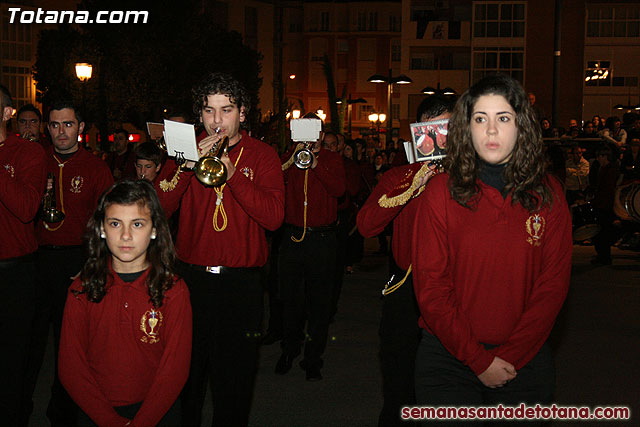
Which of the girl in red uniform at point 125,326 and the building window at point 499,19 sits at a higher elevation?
the building window at point 499,19

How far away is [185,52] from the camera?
39.1 metres

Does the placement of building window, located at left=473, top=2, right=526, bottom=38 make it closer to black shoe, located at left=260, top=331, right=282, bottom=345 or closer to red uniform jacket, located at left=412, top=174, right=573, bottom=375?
black shoe, located at left=260, top=331, right=282, bottom=345

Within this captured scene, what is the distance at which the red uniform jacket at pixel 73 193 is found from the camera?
5.95 metres

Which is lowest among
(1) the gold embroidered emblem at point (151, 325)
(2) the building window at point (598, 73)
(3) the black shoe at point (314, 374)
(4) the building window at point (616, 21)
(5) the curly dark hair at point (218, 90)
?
(3) the black shoe at point (314, 374)

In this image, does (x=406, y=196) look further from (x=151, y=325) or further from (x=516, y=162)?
(x=151, y=325)

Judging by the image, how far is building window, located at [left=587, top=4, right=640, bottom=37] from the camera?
4491cm

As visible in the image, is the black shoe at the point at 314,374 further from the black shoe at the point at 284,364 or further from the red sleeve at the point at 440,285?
the red sleeve at the point at 440,285

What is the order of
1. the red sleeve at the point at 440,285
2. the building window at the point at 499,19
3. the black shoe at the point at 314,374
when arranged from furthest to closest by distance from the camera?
the building window at the point at 499,19 → the black shoe at the point at 314,374 → the red sleeve at the point at 440,285

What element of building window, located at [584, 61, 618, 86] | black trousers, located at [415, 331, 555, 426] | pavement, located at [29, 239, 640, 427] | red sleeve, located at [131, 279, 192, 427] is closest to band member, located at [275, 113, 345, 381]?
pavement, located at [29, 239, 640, 427]

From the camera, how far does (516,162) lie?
349cm

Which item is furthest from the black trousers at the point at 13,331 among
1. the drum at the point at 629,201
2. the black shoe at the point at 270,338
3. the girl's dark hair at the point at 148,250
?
the drum at the point at 629,201

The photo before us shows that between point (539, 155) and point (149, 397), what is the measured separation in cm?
209

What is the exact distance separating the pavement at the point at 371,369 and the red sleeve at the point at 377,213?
1830mm

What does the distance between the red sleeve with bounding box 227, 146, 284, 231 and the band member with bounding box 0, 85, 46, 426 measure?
53.0 inches
